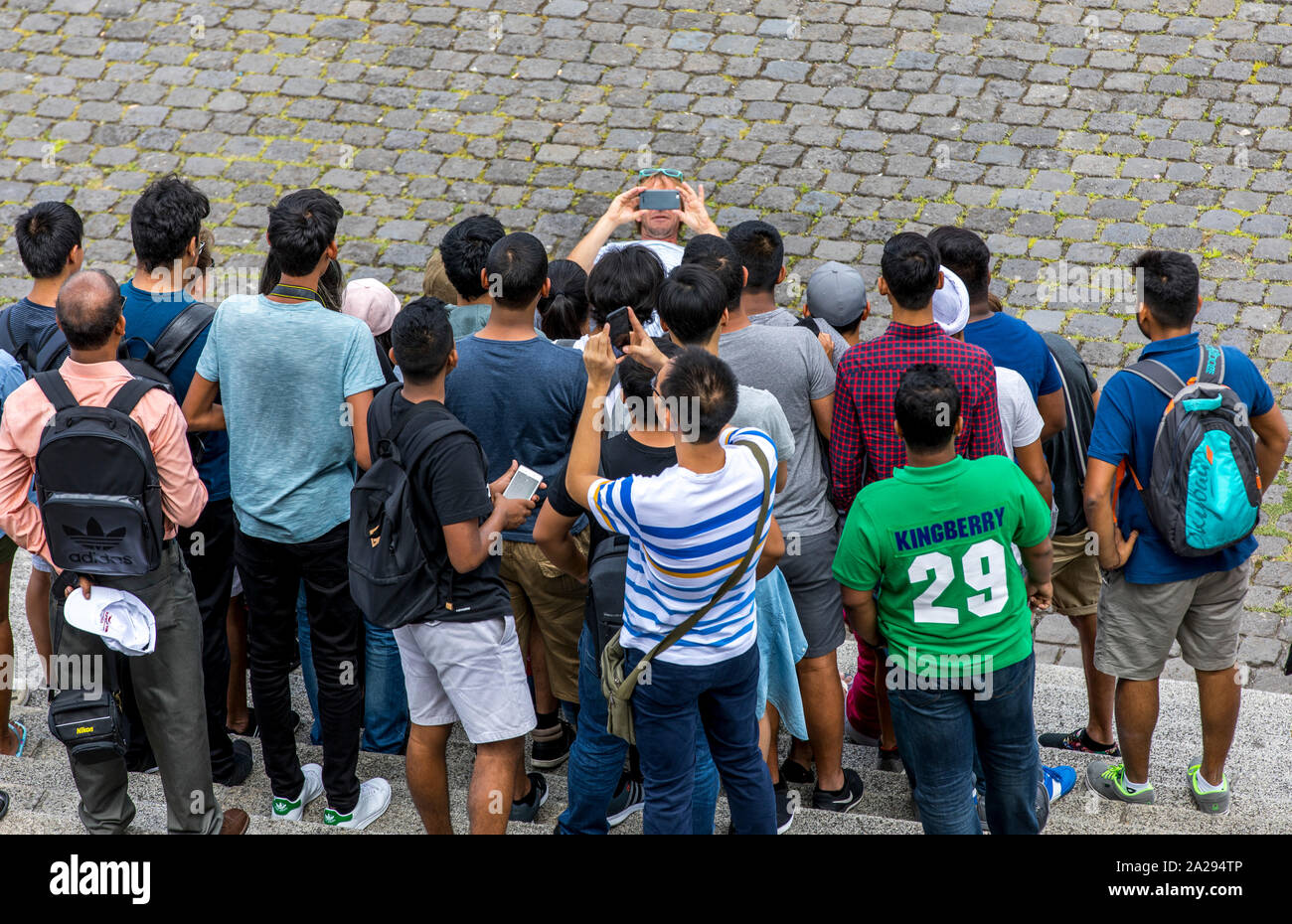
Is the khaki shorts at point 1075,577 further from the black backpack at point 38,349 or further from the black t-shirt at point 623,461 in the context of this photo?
the black backpack at point 38,349

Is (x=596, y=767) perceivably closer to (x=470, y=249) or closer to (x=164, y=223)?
(x=470, y=249)

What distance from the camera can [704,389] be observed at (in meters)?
3.81

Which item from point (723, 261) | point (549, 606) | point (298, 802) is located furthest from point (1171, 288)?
point (298, 802)

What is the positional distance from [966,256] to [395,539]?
2.38 metres

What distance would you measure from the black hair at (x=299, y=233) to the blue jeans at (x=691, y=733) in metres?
1.74

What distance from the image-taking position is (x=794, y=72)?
10.4 meters

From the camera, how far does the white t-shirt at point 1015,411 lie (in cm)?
483

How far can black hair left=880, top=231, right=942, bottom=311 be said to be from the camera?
4.72m

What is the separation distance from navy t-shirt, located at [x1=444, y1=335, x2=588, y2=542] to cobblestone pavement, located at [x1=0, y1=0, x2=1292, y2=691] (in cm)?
427

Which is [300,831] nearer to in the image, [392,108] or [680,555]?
[680,555]

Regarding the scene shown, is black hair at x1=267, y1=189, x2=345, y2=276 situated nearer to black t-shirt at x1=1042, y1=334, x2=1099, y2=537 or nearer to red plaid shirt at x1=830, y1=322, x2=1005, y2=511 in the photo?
red plaid shirt at x1=830, y1=322, x2=1005, y2=511

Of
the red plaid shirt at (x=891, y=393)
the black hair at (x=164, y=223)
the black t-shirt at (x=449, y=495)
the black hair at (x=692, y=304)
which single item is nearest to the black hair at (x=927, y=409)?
the red plaid shirt at (x=891, y=393)

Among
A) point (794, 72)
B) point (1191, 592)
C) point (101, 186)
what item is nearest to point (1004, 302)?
point (794, 72)
